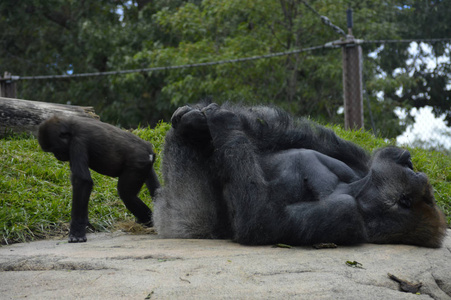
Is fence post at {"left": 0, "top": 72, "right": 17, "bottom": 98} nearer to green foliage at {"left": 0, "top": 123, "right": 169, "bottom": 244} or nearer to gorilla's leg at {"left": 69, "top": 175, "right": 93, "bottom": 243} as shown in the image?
green foliage at {"left": 0, "top": 123, "right": 169, "bottom": 244}

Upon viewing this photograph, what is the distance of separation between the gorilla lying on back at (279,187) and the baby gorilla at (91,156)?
24.4 inches

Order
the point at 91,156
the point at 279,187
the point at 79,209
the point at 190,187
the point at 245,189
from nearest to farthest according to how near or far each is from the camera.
A: 1. the point at 245,189
2. the point at 279,187
3. the point at 190,187
4. the point at 79,209
5. the point at 91,156

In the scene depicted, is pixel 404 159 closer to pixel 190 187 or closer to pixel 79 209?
pixel 190 187

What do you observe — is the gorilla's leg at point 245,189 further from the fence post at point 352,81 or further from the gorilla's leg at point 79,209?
the fence post at point 352,81

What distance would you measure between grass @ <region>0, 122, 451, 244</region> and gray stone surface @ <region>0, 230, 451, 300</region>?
1163 millimetres

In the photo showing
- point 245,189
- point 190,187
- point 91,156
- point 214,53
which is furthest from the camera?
point 214,53

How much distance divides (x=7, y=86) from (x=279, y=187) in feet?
20.4

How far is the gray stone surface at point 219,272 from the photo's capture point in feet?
7.60

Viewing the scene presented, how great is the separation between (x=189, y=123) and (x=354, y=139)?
3.42m

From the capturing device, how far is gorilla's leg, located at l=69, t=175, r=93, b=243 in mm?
3893

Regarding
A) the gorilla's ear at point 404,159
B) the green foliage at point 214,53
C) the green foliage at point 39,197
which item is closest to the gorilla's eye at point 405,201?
the gorilla's ear at point 404,159

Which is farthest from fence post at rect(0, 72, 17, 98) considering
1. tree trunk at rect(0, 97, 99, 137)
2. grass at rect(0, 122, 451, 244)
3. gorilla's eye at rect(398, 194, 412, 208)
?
gorilla's eye at rect(398, 194, 412, 208)

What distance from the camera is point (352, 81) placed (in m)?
7.62

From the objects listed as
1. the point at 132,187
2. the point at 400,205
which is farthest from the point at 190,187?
the point at 400,205
